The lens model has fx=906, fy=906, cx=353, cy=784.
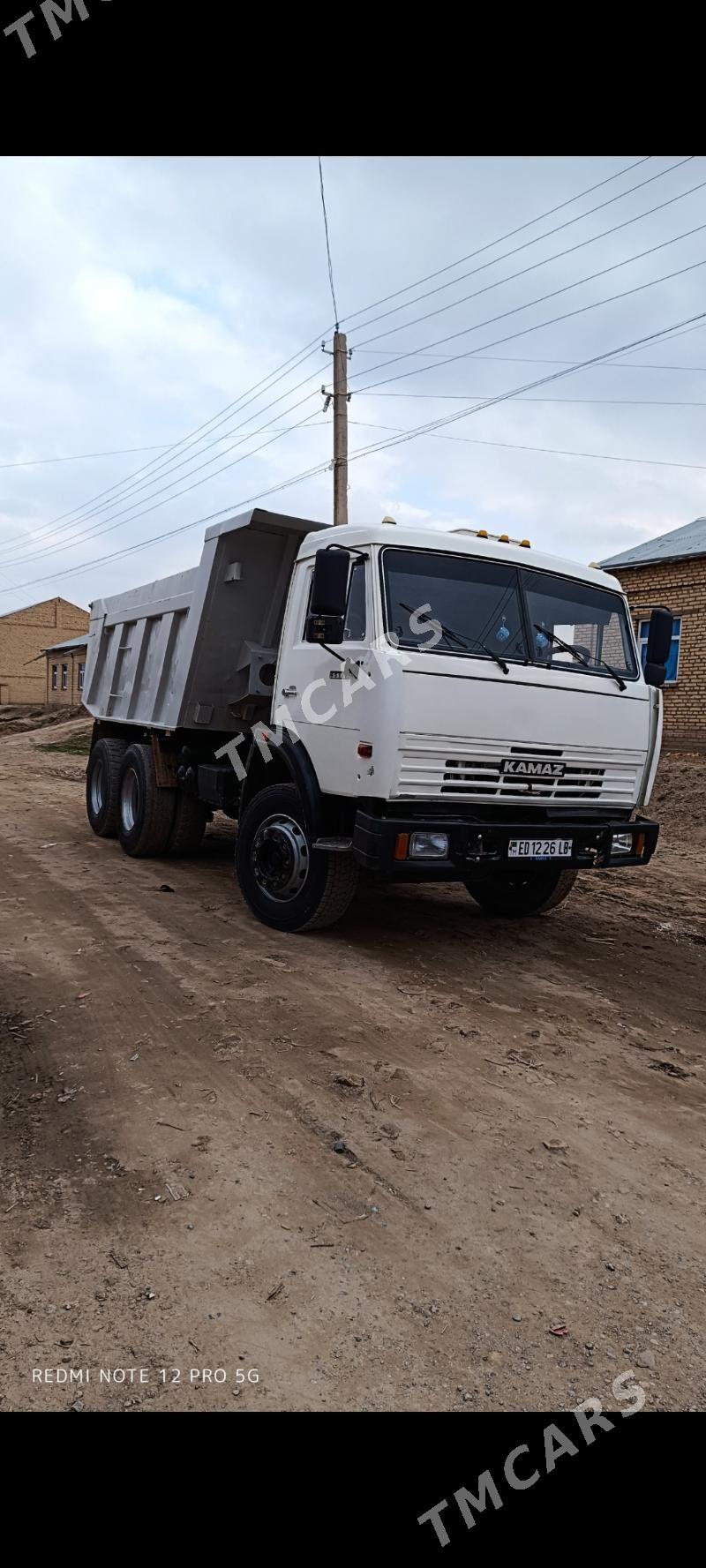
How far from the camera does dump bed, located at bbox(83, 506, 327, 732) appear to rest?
738cm

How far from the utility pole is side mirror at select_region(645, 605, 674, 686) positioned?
10.4 meters

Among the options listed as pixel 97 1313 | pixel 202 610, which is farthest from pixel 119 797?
pixel 97 1313

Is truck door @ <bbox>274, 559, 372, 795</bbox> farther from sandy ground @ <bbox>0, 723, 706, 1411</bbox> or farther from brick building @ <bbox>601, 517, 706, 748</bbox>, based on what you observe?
brick building @ <bbox>601, 517, 706, 748</bbox>

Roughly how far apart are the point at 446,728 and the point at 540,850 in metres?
0.99

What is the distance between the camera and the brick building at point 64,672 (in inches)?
1713

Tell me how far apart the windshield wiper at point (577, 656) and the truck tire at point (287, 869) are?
72.0 inches

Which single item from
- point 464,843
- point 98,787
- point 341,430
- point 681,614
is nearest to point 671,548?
point 681,614

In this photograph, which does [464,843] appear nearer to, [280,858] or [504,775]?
[504,775]

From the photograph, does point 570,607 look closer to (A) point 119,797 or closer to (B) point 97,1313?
(B) point 97,1313

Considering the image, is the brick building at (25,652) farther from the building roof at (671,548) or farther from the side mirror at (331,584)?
the side mirror at (331,584)

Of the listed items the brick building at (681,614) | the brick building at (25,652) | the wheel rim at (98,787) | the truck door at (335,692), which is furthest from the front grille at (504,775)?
the brick building at (25,652)

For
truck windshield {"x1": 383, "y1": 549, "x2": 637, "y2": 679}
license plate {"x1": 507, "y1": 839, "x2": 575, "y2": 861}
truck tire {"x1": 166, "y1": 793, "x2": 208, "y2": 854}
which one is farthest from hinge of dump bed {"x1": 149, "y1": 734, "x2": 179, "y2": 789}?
license plate {"x1": 507, "y1": 839, "x2": 575, "y2": 861}

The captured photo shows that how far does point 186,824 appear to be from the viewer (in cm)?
876

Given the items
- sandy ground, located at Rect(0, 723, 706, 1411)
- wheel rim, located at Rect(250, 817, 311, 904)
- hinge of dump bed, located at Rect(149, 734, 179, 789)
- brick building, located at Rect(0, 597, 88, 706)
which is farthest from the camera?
brick building, located at Rect(0, 597, 88, 706)
